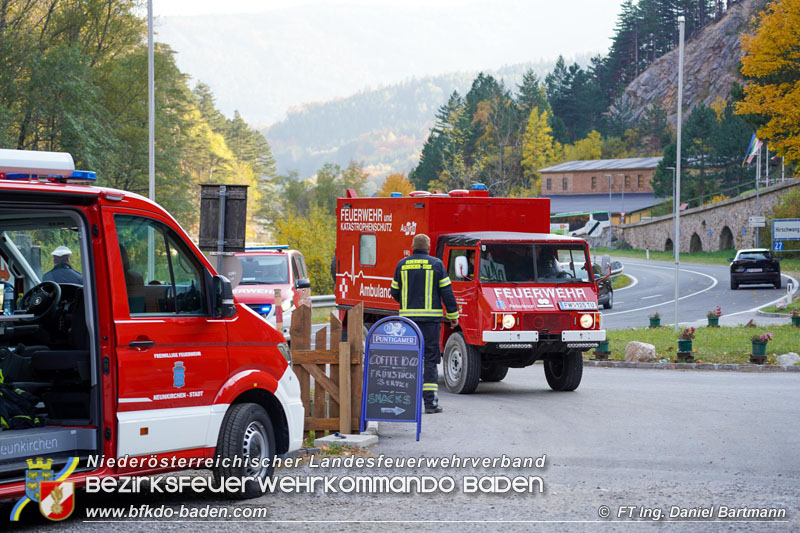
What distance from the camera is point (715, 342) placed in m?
23.2

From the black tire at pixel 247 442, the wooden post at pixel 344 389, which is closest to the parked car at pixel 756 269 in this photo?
the wooden post at pixel 344 389

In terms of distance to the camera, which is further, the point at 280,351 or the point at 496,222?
the point at 496,222

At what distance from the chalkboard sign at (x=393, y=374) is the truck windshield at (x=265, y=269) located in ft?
37.3

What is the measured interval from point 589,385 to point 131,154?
41.5 metres

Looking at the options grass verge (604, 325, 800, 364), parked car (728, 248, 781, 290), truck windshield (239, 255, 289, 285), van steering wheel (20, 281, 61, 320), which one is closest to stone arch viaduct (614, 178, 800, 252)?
parked car (728, 248, 781, 290)

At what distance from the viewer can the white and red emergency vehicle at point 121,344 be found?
719 cm

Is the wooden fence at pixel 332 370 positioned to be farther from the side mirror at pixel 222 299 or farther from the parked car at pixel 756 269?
the parked car at pixel 756 269

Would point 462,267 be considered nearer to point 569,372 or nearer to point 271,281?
Result: point 569,372

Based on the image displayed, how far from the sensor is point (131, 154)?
5412cm

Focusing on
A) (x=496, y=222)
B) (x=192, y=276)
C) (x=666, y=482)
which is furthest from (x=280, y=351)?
(x=496, y=222)

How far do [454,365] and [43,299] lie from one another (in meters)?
8.48

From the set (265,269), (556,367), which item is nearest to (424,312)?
(556,367)

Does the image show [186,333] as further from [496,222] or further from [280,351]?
[496,222]

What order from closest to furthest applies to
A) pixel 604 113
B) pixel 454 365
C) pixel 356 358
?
pixel 356 358, pixel 454 365, pixel 604 113
